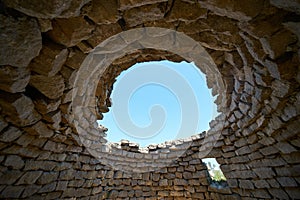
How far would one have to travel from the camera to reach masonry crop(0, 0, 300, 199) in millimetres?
1107

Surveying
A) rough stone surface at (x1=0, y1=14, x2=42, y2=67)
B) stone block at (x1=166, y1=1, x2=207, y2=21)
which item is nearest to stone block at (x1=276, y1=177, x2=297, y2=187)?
stone block at (x1=166, y1=1, x2=207, y2=21)

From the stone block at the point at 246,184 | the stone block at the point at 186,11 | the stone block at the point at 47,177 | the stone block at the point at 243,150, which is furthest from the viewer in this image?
the stone block at the point at 246,184

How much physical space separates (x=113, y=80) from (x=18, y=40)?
7.23 feet

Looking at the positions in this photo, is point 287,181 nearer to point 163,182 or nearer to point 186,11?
point 186,11

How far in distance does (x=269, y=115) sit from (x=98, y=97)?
9.12 feet

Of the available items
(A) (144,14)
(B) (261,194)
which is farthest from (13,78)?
(B) (261,194)

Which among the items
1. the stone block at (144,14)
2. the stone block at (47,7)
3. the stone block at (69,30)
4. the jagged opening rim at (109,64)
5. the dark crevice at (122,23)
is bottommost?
the stone block at (47,7)

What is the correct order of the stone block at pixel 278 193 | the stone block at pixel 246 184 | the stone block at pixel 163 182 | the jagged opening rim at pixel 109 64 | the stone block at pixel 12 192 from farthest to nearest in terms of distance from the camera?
the stone block at pixel 163 182
the stone block at pixel 246 184
the stone block at pixel 278 193
the stone block at pixel 12 192
the jagged opening rim at pixel 109 64

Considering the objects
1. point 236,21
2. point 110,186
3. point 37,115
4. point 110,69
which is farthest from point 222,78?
point 110,186

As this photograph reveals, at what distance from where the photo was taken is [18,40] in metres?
0.99

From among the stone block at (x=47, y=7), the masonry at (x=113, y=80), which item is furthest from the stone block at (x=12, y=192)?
the stone block at (x=47, y=7)

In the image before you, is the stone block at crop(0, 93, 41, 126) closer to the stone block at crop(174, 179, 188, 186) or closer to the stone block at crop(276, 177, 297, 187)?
the stone block at crop(276, 177, 297, 187)

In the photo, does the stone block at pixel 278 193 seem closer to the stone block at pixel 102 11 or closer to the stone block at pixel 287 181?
the stone block at pixel 287 181

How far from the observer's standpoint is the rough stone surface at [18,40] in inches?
36.3
